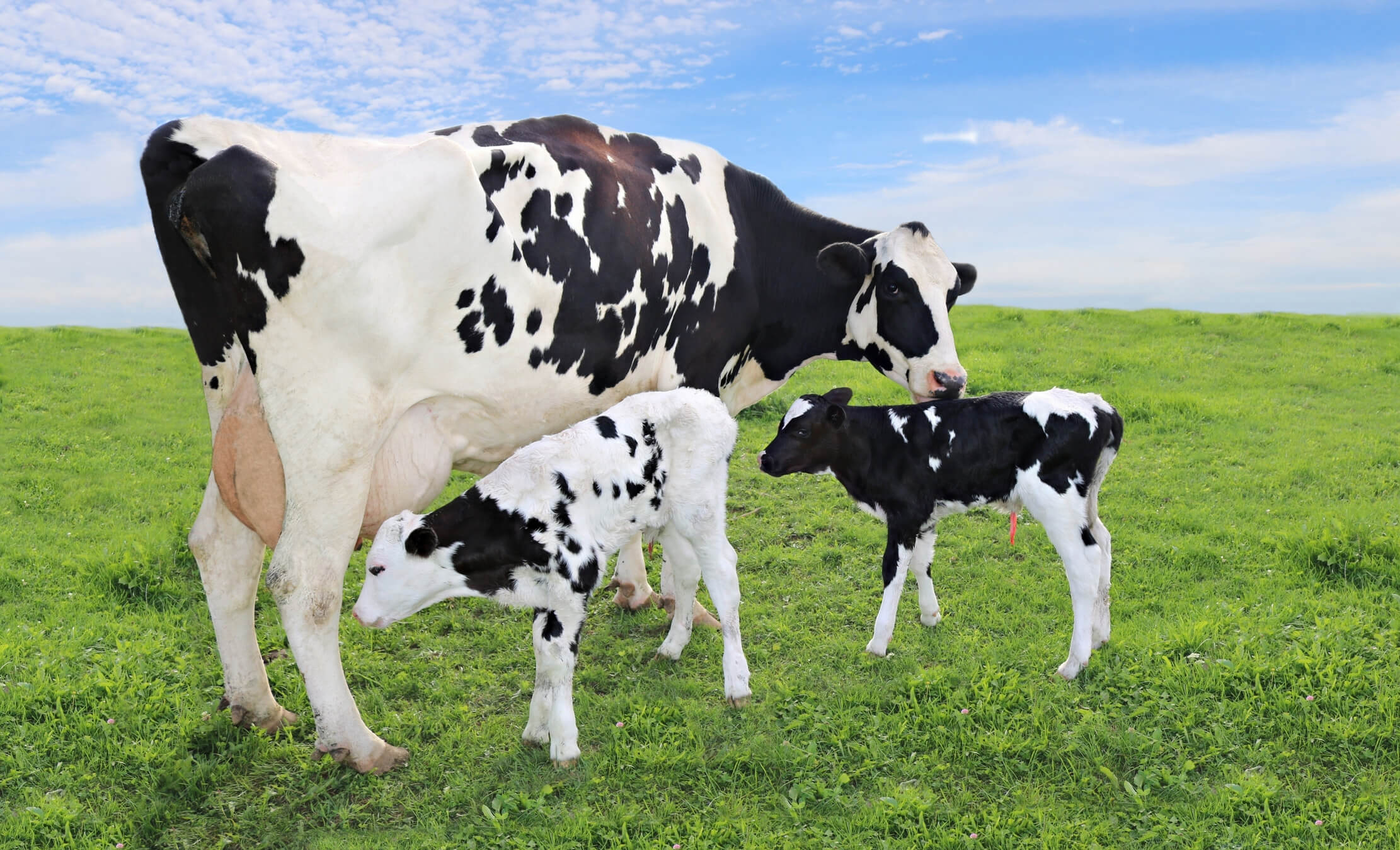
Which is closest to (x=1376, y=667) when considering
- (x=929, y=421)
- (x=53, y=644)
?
(x=929, y=421)

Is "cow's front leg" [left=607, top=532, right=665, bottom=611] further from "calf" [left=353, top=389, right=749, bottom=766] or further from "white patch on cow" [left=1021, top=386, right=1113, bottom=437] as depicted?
"white patch on cow" [left=1021, top=386, right=1113, bottom=437]

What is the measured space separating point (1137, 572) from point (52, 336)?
18.5 meters

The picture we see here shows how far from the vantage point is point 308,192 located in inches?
188

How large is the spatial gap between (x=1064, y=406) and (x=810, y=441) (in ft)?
5.40

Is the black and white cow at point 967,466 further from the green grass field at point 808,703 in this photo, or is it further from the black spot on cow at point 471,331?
the black spot on cow at point 471,331

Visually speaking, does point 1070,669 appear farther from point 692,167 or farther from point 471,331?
point 692,167

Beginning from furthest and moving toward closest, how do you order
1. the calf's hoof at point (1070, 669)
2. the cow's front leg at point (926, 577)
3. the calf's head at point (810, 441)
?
the cow's front leg at point (926, 577), the calf's head at point (810, 441), the calf's hoof at point (1070, 669)

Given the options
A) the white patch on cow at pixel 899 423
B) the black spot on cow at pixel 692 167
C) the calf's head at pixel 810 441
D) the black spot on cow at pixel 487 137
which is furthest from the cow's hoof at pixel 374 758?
the black spot on cow at pixel 692 167

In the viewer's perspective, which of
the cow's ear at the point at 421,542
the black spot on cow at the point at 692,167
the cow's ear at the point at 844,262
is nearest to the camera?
the cow's ear at the point at 421,542

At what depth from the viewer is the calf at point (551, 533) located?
16.7ft

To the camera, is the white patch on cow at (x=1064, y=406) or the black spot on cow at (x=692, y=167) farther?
the black spot on cow at (x=692, y=167)

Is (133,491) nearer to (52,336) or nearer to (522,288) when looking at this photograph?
(522,288)

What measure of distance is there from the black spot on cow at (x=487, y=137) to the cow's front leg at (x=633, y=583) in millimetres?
3048

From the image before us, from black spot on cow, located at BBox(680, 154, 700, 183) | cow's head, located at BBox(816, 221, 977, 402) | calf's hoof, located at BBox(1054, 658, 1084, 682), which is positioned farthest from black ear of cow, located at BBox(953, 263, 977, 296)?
calf's hoof, located at BBox(1054, 658, 1084, 682)
